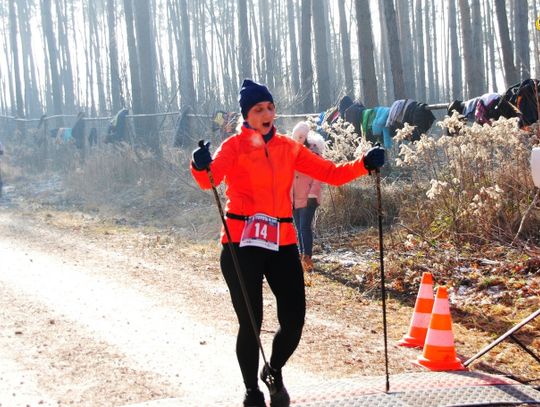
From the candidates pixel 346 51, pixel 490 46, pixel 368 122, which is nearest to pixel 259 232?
pixel 368 122

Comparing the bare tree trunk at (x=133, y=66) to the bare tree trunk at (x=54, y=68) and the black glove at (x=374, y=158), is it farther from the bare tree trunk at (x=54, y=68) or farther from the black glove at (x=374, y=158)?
the black glove at (x=374, y=158)

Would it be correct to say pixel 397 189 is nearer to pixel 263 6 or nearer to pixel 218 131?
pixel 218 131

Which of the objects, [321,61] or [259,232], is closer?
[259,232]

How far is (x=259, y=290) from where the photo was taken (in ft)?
13.8

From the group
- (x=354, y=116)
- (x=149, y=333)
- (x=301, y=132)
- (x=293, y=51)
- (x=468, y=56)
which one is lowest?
(x=149, y=333)

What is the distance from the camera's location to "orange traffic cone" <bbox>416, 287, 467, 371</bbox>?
5.27m

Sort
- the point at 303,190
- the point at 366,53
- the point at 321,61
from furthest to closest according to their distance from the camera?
the point at 321,61
the point at 366,53
the point at 303,190

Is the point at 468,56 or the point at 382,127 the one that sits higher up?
the point at 468,56

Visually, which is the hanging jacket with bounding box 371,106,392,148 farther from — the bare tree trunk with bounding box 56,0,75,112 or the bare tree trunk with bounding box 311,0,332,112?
Answer: the bare tree trunk with bounding box 56,0,75,112

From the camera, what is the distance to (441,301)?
535cm

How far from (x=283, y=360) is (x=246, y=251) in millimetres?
692

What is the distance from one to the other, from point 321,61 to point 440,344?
64.5 feet

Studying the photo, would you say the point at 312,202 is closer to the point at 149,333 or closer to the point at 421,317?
the point at 149,333

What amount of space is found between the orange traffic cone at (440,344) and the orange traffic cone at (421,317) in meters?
0.61
